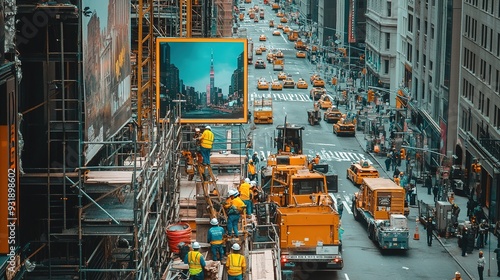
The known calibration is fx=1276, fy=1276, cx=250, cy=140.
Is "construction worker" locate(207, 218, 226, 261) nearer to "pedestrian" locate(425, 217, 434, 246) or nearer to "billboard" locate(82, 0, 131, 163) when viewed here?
"billboard" locate(82, 0, 131, 163)

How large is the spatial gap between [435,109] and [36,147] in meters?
68.3

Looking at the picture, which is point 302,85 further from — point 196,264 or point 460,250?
point 196,264

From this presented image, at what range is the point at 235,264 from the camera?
123 ft

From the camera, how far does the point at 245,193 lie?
48.6m

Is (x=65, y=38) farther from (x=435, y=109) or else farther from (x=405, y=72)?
(x=405, y=72)

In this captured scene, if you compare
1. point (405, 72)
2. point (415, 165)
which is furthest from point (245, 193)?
point (405, 72)

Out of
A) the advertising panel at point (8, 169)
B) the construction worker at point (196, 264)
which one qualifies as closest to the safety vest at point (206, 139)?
the construction worker at point (196, 264)

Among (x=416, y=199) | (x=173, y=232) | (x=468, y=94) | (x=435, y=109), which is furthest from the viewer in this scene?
(x=435, y=109)

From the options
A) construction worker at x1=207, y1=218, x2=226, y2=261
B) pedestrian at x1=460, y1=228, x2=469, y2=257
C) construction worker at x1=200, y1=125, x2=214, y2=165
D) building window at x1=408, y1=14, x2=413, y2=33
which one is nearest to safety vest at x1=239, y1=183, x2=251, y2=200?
construction worker at x1=200, y1=125, x2=214, y2=165

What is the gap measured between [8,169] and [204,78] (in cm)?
3502

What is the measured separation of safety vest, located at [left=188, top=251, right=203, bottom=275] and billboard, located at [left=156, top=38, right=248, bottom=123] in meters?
24.9

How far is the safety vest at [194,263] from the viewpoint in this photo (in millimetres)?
35156

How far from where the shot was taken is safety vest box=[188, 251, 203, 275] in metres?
35.2

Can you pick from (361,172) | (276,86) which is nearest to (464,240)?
(361,172)
